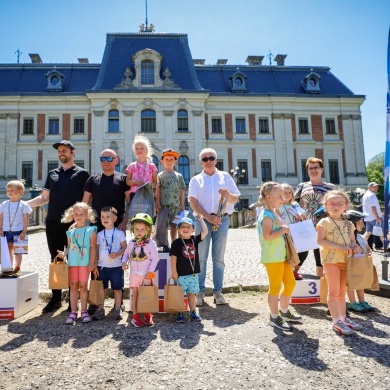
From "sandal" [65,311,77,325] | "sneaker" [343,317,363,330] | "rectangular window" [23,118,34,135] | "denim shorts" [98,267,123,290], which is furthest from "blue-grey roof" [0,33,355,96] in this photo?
"sneaker" [343,317,363,330]

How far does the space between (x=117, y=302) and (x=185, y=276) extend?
36.2 inches

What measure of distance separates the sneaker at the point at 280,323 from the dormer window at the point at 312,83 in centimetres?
3226

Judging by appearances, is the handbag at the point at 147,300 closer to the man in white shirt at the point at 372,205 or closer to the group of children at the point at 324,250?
the group of children at the point at 324,250

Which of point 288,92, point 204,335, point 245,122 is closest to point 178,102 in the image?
point 245,122

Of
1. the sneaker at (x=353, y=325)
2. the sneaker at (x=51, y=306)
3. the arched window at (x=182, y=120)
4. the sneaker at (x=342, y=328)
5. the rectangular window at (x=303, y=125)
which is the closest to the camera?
the sneaker at (x=342, y=328)

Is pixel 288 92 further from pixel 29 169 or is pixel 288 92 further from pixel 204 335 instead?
pixel 204 335

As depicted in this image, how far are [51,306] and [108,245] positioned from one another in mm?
1230

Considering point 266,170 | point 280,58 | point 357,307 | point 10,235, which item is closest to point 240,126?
point 266,170

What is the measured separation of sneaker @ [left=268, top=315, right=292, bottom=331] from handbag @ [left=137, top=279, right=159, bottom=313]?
131 cm

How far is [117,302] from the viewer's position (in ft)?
13.8

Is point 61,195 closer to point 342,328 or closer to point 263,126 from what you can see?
point 342,328

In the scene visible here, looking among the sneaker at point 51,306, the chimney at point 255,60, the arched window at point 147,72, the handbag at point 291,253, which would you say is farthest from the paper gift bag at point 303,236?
the chimney at point 255,60

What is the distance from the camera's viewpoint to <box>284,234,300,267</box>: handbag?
382cm

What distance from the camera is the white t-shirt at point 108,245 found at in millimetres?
4270
